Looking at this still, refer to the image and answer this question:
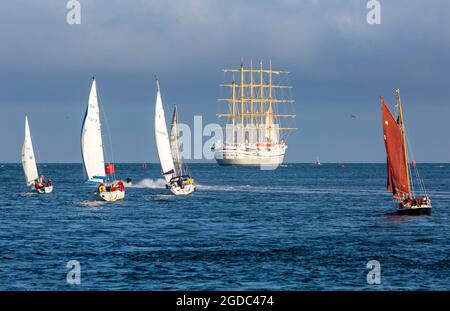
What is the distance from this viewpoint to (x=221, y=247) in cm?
4891

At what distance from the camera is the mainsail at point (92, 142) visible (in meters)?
87.1

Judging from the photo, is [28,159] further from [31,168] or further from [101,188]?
[101,188]

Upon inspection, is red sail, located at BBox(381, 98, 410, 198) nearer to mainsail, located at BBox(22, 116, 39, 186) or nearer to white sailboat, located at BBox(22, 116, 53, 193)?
white sailboat, located at BBox(22, 116, 53, 193)

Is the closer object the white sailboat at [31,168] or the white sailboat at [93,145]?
the white sailboat at [93,145]

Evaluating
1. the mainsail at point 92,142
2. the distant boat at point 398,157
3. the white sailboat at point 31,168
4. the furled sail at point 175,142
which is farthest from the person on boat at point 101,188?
the distant boat at point 398,157

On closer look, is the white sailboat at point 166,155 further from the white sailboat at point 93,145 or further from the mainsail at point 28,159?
the mainsail at point 28,159

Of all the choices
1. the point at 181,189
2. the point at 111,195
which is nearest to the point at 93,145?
the point at 111,195

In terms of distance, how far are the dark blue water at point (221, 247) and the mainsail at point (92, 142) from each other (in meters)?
4.11

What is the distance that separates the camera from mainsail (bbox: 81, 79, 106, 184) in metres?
87.1

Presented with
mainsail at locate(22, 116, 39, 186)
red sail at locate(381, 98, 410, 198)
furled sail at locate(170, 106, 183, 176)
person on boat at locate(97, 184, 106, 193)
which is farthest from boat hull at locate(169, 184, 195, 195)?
red sail at locate(381, 98, 410, 198)

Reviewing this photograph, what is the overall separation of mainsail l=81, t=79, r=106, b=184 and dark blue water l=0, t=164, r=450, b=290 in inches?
162

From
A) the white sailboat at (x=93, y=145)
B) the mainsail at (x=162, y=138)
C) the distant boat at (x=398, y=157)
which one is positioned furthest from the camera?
the mainsail at (x=162, y=138)
